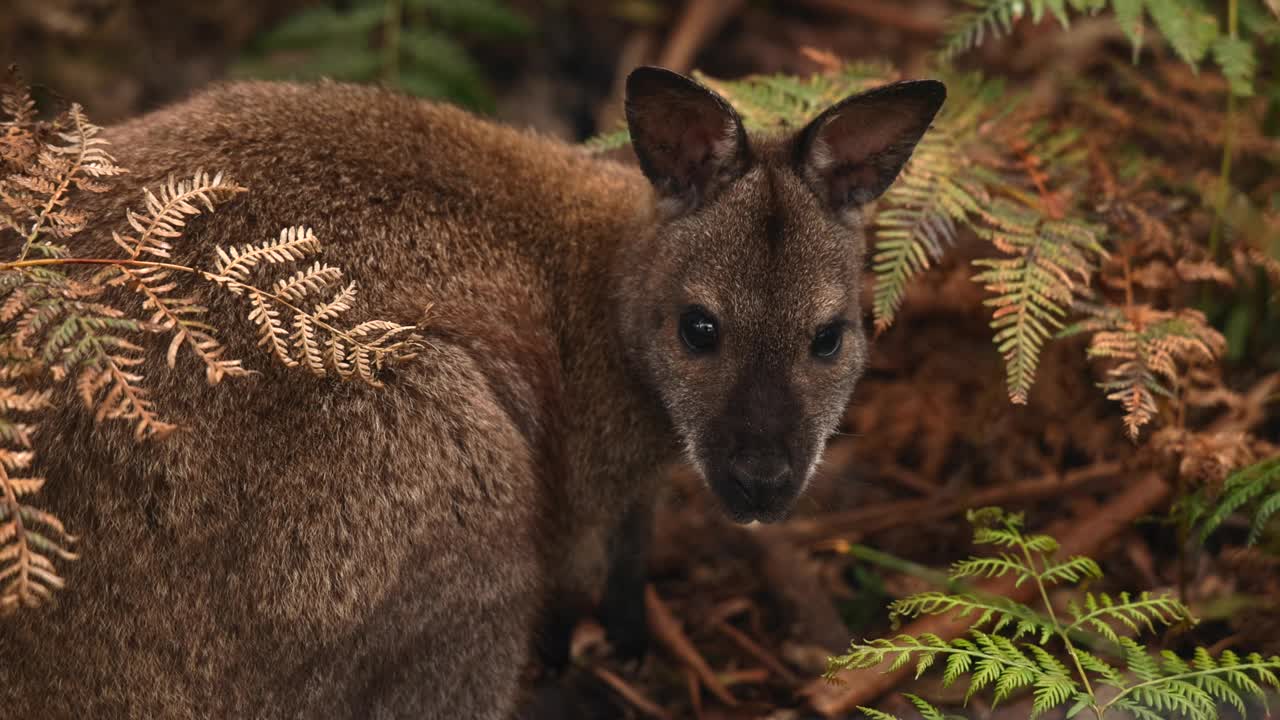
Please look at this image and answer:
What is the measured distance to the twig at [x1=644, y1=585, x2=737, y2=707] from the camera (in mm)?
5129

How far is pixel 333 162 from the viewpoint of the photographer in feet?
14.5

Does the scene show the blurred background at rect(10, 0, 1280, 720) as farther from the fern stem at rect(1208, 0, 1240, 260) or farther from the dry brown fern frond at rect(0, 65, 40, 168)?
the dry brown fern frond at rect(0, 65, 40, 168)

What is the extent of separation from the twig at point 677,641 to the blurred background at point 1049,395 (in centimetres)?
2

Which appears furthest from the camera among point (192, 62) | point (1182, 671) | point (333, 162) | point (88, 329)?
point (192, 62)

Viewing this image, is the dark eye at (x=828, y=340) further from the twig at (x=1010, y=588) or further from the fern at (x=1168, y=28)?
the fern at (x=1168, y=28)

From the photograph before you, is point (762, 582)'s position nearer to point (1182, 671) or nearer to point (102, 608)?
point (1182, 671)

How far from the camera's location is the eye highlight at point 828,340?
4.58m

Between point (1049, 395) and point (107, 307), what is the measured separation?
3973mm

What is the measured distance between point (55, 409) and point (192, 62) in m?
5.06

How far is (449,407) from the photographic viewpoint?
405 centimetres

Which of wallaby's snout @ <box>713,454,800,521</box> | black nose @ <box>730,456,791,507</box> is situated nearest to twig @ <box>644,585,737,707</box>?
wallaby's snout @ <box>713,454,800,521</box>

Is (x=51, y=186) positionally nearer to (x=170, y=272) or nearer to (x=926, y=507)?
(x=170, y=272)

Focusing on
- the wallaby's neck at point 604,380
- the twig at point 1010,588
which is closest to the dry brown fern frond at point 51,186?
the wallaby's neck at point 604,380

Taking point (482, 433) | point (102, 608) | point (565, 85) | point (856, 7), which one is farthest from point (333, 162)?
point (856, 7)
